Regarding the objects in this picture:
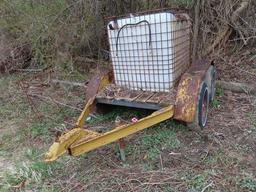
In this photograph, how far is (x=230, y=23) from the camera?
504cm

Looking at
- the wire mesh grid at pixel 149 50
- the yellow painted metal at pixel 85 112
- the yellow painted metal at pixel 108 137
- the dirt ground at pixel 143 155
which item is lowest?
the dirt ground at pixel 143 155

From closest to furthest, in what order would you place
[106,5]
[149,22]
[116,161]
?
1. [116,161]
2. [149,22]
3. [106,5]

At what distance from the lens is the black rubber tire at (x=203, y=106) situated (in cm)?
325

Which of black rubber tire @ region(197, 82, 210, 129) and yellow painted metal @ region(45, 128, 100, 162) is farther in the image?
black rubber tire @ region(197, 82, 210, 129)

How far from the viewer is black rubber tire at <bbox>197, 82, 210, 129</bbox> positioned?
3.25 metres

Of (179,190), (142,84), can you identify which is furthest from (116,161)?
(142,84)

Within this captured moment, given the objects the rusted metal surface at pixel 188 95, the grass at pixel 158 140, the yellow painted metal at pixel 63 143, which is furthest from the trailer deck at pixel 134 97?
the yellow painted metal at pixel 63 143

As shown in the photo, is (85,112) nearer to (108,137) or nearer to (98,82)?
(98,82)

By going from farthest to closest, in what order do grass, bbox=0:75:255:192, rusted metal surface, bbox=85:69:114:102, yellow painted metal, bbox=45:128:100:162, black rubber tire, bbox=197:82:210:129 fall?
rusted metal surface, bbox=85:69:114:102 < black rubber tire, bbox=197:82:210:129 < grass, bbox=0:75:255:192 < yellow painted metal, bbox=45:128:100:162

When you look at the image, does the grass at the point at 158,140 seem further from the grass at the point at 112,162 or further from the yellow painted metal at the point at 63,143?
the yellow painted metal at the point at 63,143

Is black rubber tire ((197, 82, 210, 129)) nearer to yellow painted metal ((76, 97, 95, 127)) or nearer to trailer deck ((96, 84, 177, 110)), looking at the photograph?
trailer deck ((96, 84, 177, 110))

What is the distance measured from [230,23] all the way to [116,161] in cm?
305

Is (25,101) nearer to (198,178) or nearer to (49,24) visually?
(49,24)

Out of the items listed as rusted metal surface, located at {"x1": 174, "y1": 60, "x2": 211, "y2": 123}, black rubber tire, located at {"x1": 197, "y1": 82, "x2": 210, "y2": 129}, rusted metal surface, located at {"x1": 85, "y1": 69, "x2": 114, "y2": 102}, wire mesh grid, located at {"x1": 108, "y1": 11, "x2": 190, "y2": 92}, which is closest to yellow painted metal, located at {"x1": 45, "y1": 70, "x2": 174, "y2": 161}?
rusted metal surface, located at {"x1": 174, "y1": 60, "x2": 211, "y2": 123}
